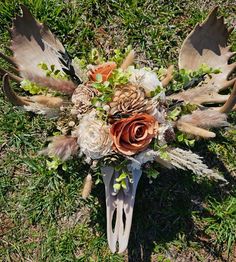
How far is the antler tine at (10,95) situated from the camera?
181 centimetres

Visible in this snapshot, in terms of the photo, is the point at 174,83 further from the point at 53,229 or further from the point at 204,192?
the point at 53,229

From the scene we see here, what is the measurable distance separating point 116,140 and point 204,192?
87cm

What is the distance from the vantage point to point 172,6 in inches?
108

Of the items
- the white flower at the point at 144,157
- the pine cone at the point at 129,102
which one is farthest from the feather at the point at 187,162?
the pine cone at the point at 129,102

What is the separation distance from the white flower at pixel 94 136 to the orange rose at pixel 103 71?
0.48ft

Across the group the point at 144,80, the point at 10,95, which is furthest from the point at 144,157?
the point at 10,95

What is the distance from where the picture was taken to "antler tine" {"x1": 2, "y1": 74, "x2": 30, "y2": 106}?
5.93 feet

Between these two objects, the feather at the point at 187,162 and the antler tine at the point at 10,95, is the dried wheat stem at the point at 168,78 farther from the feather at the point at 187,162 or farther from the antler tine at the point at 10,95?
the antler tine at the point at 10,95

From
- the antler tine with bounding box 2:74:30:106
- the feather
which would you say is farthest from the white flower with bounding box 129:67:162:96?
the antler tine with bounding box 2:74:30:106

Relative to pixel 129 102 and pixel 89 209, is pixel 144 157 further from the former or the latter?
pixel 89 209

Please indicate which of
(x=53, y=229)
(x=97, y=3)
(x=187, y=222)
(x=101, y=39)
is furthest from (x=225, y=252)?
(x=97, y=3)

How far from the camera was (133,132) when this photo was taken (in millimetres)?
1894

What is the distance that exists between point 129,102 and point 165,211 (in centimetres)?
86

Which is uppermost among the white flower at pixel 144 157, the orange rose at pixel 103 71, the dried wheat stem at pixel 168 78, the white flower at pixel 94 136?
the orange rose at pixel 103 71
